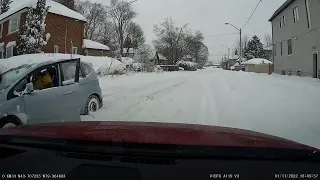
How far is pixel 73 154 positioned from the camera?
86.8 inches

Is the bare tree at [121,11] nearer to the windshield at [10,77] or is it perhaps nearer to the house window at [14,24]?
the house window at [14,24]

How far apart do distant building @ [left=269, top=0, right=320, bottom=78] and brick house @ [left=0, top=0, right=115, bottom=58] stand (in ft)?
69.4

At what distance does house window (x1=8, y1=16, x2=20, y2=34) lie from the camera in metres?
39.0

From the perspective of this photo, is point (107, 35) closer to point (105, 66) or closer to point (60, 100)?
point (105, 66)

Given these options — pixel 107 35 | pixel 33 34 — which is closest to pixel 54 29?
pixel 33 34

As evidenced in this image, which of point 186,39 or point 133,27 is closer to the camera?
point 186,39

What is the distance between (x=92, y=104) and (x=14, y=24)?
34.2 metres

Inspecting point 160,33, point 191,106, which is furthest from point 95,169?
point 160,33

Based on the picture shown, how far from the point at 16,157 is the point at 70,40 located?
1602 inches

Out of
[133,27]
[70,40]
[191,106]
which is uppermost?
[133,27]

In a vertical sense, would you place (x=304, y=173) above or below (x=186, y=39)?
below

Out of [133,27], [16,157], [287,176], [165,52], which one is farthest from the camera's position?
[133,27]

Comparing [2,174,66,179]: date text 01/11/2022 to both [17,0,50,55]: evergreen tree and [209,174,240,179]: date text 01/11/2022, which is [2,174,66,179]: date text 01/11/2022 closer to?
[209,174,240,179]: date text 01/11/2022

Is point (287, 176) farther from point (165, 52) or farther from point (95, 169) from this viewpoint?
point (165, 52)
